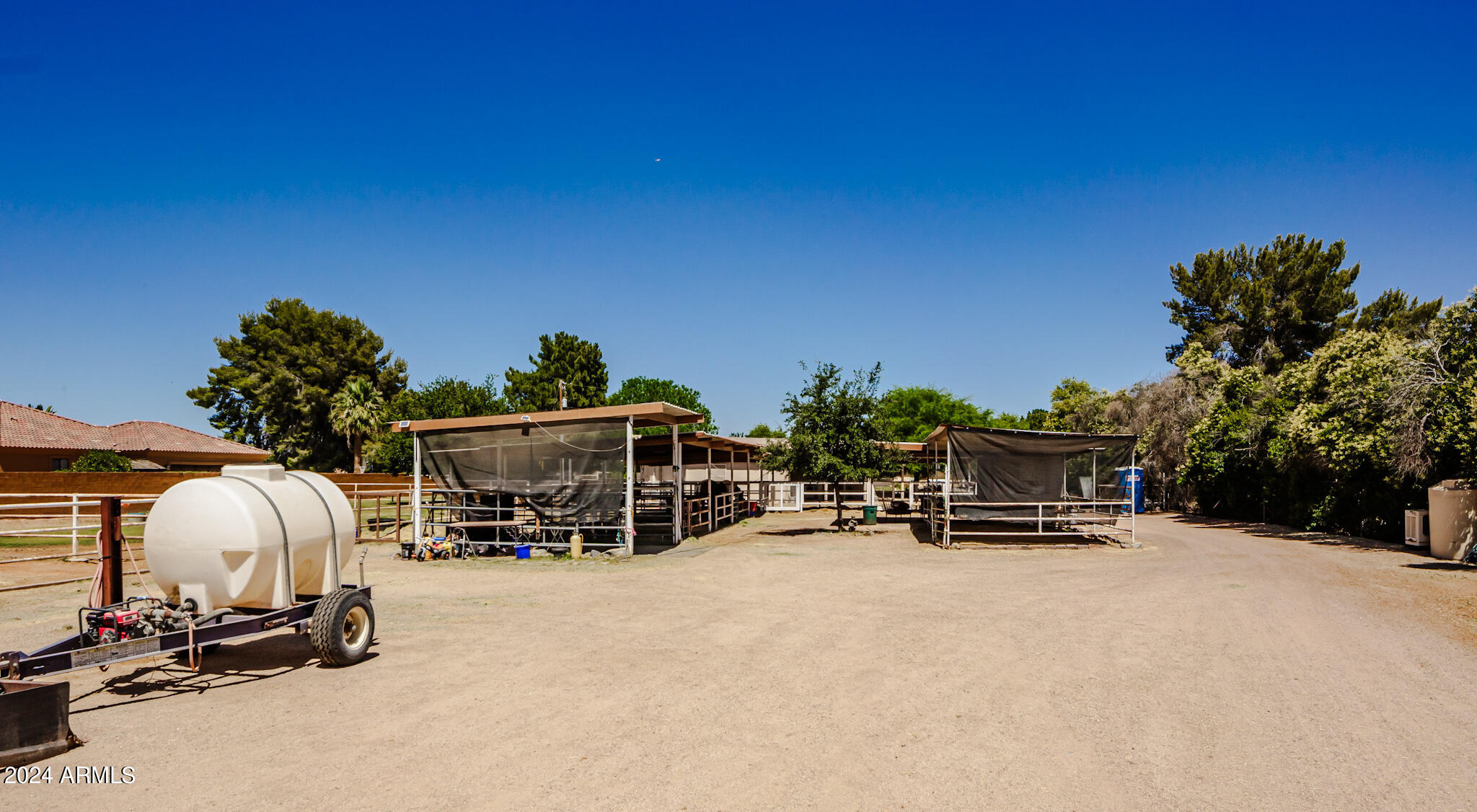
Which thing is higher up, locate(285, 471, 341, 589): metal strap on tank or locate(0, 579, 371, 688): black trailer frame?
locate(285, 471, 341, 589): metal strap on tank

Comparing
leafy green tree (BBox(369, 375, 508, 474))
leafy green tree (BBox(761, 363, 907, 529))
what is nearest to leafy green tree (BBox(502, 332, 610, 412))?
leafy green tree (BBox(369, 375, 508, 474))

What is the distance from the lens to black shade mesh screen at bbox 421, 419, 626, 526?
16922mm

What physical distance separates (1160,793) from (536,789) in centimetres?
349

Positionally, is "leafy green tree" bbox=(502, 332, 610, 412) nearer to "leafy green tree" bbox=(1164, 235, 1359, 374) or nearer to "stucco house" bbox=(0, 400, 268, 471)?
"stucco house" bbox=(0, 400, 268, 471)

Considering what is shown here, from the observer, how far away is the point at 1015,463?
19047 mm

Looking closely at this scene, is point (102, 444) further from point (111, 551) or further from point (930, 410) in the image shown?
point (930, 410)

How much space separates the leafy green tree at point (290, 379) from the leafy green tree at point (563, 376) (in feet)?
31.3

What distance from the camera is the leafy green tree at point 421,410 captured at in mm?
41562

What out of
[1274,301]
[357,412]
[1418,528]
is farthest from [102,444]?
[1274,301]

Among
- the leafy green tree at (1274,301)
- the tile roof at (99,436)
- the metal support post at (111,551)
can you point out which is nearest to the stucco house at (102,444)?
the tile roof at (99,436)

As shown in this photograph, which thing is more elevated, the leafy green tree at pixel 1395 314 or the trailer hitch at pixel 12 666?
the leafy green tree at pixel 1395 314

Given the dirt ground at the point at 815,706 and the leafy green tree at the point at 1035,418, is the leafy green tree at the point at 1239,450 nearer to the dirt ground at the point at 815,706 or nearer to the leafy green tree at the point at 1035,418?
the dirt ground at the point at 815,706

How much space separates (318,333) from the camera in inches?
1949

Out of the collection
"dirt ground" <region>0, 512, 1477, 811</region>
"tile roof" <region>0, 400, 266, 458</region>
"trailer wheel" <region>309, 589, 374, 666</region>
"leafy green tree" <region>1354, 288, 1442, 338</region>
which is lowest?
"dirt ground" <region>0, 512, 1477, 811</region>
